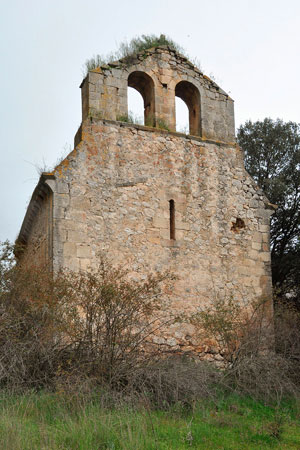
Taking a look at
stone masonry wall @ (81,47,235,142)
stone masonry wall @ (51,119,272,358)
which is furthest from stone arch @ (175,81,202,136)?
stone masonry wall @ (51,119,272,358)

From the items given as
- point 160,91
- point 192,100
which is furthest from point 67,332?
point 192,100

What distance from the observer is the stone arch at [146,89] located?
1158 cm

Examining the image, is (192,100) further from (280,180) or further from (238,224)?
(280,180)

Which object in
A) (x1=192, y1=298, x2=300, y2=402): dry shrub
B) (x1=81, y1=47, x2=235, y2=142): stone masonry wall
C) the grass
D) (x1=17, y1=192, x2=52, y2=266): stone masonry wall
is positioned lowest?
the grass

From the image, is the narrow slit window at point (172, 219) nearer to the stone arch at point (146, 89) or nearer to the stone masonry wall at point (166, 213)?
the stone masonry wall at point (166, 213)

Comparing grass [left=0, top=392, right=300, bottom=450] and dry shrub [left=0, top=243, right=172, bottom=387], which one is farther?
dry shrub [left=0, top=243, right=172, bottom=387]

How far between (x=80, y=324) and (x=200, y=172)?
15.9ft

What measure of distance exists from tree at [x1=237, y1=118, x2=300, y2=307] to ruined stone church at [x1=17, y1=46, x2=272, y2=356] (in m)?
4.99

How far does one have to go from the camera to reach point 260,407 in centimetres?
809

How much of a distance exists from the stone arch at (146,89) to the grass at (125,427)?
6351 mm

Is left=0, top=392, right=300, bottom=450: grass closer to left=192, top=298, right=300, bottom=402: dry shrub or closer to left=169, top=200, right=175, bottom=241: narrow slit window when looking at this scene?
left=192, top=298, right=300, bottom=402: dry shrub

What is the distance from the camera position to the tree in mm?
16406

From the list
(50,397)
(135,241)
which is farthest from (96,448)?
(135,241)

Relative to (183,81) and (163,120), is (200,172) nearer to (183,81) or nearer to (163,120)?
(163,120)
